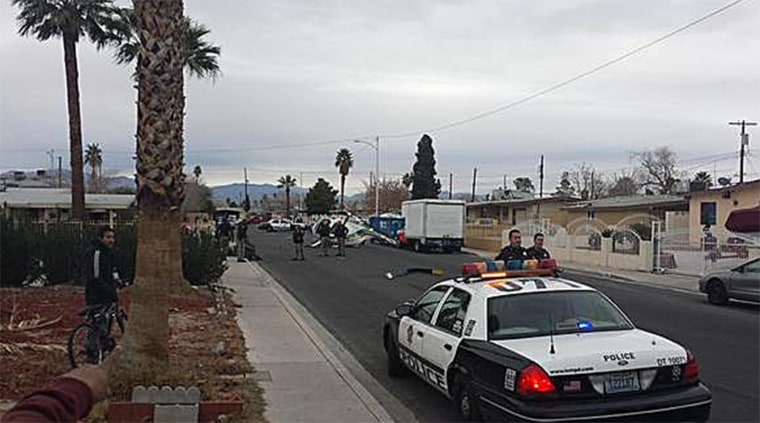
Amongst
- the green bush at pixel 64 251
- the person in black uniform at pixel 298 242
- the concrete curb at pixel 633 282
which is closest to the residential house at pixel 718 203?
the concrete curb at pixel 633 282

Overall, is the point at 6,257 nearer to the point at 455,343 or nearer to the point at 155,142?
the point at 155,142

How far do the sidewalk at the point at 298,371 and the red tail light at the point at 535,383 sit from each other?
1936mm

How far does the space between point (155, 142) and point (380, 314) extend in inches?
362

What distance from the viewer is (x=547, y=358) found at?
6.94 metres

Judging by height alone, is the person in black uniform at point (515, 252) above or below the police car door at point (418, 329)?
above

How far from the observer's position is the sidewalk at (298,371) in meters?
8.55

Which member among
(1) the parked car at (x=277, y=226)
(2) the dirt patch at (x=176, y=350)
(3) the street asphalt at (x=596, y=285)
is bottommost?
(1) the parked car at (x=277, y=226)

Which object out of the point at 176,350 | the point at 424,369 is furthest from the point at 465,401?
the point at 176,350

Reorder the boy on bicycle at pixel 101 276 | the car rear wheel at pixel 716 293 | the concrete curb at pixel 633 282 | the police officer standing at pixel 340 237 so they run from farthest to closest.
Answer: the police officer standing at pixel 340 237 → the concrete curb at pixel 633 282 → the car rear wheel at pixel 716 293 → the boy on bicycle at pixel 101 276

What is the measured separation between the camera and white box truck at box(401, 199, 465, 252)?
4709 centimetres

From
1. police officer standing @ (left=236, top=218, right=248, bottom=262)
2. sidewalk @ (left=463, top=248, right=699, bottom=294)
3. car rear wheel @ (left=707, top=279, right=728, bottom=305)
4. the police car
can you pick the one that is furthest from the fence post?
the police car

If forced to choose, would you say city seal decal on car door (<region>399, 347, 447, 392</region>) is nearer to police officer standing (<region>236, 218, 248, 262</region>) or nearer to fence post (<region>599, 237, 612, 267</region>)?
police officer standing (<region>236, 218, 248, 262</region>)

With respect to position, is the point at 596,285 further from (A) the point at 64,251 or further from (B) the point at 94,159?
(B) the point at 94,159

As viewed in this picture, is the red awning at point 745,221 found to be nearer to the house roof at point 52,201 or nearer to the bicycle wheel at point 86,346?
the bicycle wheel at point 86,346
